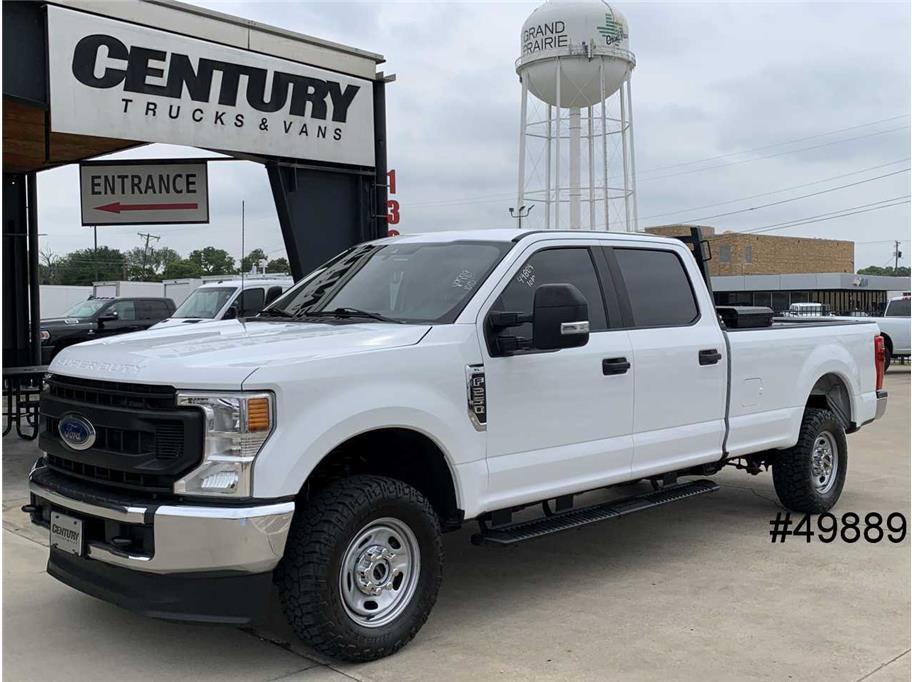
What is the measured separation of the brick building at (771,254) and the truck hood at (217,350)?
56.8 meters

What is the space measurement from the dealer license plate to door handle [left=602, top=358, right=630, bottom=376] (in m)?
2.89

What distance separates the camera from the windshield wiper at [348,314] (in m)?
5.03

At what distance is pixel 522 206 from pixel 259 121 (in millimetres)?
33500

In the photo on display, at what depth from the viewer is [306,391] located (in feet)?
13.3

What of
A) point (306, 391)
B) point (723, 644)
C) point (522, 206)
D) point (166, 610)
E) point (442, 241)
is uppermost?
point (522, 206)

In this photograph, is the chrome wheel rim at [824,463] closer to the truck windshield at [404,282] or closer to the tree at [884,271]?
the truck windshield at [404,282]

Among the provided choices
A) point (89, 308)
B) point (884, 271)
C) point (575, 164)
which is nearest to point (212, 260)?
point (575, 164)

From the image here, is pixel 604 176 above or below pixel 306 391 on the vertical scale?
above

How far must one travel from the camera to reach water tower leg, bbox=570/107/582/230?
4259cm

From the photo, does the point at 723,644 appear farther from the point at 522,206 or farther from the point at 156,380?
the point at 522,206

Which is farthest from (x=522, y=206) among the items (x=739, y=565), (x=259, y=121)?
(x=739, y=565)

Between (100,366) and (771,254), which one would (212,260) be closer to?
(771,254)

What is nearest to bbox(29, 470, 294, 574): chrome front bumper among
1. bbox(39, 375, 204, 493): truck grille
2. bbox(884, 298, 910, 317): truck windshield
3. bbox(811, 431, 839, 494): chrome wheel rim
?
bbox(39, 375, 204, 493): truck grille

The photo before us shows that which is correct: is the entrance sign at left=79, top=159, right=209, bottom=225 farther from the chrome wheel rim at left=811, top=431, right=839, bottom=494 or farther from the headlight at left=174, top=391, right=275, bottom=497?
the headlight at left=174, top=391, right=275, bottom=497
